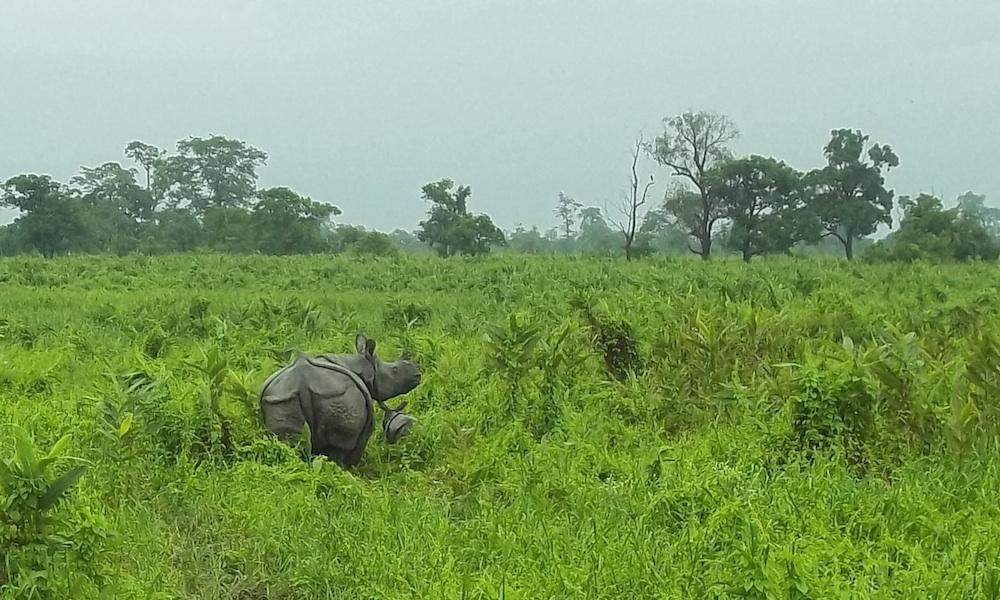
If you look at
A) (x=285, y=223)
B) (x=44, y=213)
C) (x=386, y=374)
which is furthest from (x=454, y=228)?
(x=386, y=374)

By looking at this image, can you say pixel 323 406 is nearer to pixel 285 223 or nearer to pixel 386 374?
pixel 386 374

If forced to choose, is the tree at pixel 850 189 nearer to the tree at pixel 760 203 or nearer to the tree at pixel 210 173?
the tree at pixel 760 203

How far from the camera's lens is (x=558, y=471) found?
500 centimetres

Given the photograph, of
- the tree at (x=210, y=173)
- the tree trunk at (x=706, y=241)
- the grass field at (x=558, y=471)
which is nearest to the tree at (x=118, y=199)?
the tree at (x=210, y=173)

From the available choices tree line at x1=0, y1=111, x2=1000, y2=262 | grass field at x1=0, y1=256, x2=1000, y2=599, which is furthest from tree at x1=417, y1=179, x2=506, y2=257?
grass field at x1=0, y1=256, x2=1000, y2=599

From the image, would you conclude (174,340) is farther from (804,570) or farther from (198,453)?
(804,570)

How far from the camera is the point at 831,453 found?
4867 millimetres

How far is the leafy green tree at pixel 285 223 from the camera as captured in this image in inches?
1288

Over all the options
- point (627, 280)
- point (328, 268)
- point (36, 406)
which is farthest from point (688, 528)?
point (328, 268)

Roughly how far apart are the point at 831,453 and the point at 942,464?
0.54m

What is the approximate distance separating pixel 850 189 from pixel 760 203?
3.06 m

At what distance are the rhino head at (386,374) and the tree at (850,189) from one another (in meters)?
27.2

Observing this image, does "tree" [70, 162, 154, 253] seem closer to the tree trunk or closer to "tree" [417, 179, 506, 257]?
"tree" [417, 179, 506, 257]

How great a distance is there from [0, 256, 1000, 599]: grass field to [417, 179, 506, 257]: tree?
72.9 ft
